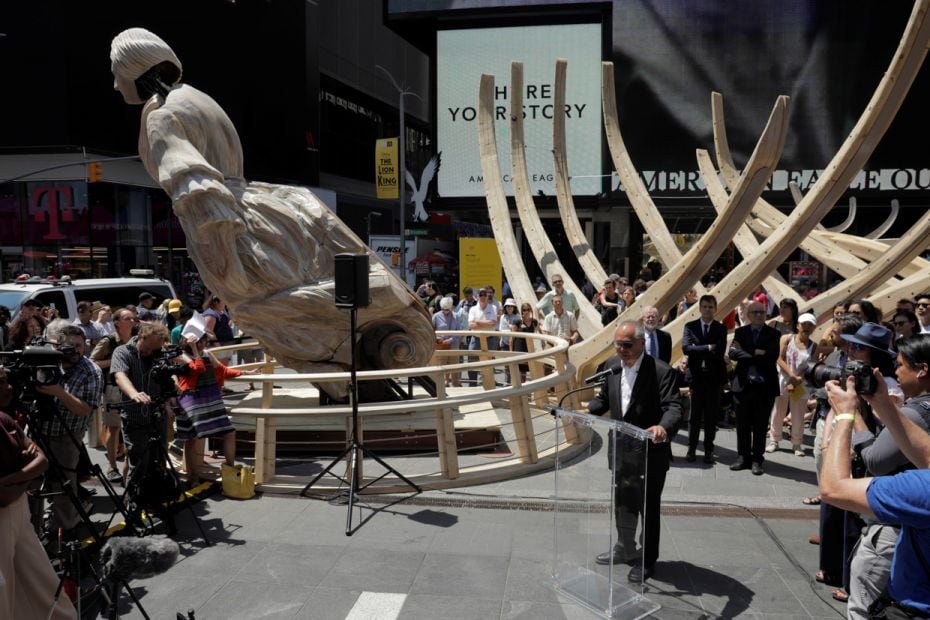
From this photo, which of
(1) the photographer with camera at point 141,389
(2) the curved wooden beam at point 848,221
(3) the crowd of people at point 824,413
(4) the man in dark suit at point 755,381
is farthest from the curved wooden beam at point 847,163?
(2) the curved wooden beam at point 848,221

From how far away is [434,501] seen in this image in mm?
6227

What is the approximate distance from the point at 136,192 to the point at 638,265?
18148 millimetres

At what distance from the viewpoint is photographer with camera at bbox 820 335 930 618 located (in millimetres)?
2402

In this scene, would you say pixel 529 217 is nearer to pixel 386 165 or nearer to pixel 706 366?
pixel 706 366

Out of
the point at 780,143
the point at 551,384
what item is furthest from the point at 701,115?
the point at 551,384

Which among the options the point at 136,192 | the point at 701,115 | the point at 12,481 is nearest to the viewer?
the point at 12,481

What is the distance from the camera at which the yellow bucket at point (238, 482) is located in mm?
6293

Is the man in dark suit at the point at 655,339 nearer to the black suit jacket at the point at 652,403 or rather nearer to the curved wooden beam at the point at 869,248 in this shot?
the black suit jacket at the point at 652,403

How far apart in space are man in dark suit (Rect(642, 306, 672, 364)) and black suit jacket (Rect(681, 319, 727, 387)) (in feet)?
0.56

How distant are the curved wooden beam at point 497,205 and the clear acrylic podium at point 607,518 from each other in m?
6.45

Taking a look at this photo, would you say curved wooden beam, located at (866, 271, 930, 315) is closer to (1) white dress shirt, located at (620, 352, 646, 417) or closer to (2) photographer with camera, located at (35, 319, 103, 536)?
(1) white dress shirt, located at (620, 352, 646, 417)

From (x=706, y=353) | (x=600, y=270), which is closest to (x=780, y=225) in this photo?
(x=706, y=353)

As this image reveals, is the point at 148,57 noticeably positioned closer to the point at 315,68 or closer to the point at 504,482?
the point at 504,482

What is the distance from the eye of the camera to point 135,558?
3225 mm
